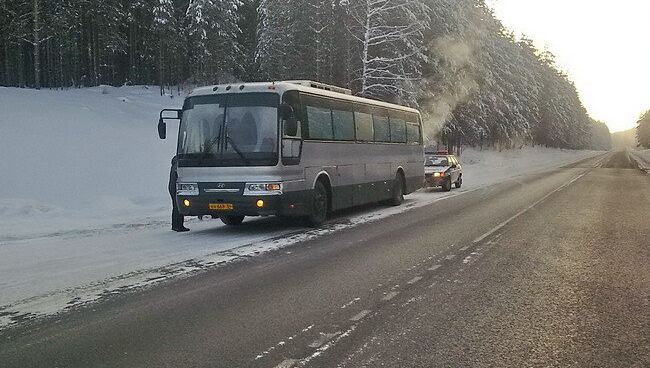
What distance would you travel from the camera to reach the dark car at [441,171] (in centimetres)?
2294

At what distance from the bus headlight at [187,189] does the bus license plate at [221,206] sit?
0.44 meters

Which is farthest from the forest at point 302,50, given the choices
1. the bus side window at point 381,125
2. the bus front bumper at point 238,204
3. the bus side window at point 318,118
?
the bus front bumper at point 238,204

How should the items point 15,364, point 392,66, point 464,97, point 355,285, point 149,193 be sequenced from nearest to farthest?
point 15,364, point 355,285, point 149,193, point 392,66, point 464,97

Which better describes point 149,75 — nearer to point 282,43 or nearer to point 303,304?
point 282,43

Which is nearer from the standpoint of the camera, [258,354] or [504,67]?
[258,354]

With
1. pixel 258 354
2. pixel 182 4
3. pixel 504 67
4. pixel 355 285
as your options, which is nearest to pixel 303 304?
pixel 355 285

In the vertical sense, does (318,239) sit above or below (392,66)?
below

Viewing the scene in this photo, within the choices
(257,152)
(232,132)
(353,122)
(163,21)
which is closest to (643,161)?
(163,21)

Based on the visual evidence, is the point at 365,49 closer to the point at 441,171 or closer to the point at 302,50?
the point at 302,50

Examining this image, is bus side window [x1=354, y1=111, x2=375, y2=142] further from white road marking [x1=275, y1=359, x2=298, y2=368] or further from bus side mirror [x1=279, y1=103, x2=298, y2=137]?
white road marking [x1=275, y1=359, x2=298, y2=368]

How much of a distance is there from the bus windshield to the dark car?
12908 millimetres

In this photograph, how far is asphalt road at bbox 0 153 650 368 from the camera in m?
4.26

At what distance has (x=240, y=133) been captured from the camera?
36.5 feet

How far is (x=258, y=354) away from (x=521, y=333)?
237 cm
